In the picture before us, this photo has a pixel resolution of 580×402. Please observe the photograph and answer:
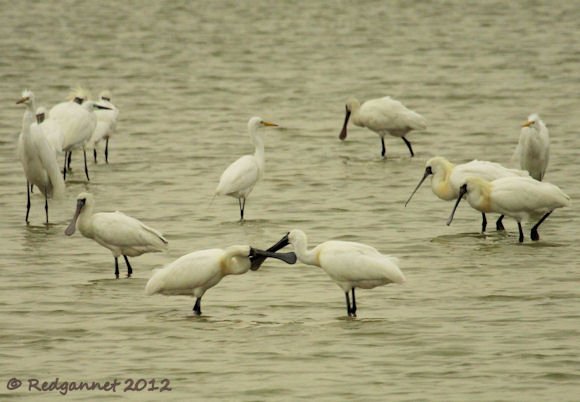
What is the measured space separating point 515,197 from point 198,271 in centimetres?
409

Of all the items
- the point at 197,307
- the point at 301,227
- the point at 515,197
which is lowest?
the point at 301,227

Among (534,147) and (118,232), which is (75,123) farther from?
(118,232)

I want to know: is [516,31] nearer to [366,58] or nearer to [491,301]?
[366,58]

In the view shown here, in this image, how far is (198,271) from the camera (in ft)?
41.6

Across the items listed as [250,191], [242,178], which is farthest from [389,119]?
[242,178]

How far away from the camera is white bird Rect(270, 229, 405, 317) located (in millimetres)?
12477


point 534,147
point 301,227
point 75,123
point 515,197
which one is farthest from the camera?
point 75,123

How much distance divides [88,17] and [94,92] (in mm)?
16954

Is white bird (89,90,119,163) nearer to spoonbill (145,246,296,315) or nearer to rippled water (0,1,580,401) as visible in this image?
rippled water (0,1,580,401)

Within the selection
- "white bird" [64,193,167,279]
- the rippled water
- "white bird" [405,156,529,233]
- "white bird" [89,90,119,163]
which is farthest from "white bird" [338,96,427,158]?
"white bird" [64,193,167,279]

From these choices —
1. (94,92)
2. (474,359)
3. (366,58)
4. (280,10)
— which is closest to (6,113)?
(94,92)

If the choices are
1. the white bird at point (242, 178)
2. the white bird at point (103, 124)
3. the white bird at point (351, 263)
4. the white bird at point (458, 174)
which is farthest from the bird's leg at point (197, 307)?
the white bird at point (103, 124)

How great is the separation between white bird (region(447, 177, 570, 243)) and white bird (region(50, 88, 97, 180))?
20.3ft

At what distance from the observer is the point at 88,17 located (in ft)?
156
